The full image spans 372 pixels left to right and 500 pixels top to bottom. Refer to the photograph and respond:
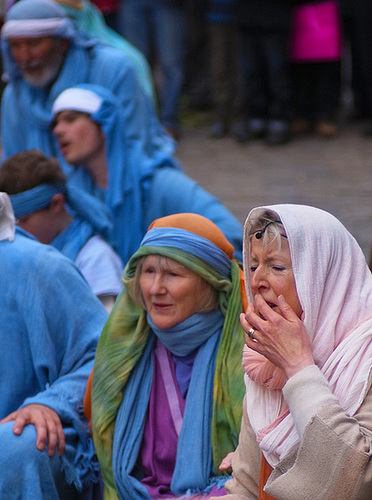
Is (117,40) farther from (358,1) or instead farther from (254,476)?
(254,476)

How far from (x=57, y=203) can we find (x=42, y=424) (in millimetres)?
1526

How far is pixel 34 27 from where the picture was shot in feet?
22.1

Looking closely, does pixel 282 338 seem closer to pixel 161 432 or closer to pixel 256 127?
pixel 161 432

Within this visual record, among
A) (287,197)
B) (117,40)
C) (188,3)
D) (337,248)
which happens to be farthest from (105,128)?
(188,3)

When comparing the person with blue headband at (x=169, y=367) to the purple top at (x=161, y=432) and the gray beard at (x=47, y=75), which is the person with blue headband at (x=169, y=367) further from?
the gray beard at (x=47, y=75)

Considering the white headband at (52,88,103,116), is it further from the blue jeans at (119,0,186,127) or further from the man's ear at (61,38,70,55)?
the blue jeans at (119,0,186,127)

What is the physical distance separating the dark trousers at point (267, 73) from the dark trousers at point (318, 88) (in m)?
0.18

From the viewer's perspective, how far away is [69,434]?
3.97 meters

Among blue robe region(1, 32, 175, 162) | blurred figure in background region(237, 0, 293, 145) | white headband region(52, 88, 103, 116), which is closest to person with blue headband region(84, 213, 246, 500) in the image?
white headband region(52, 88, 103, 116)

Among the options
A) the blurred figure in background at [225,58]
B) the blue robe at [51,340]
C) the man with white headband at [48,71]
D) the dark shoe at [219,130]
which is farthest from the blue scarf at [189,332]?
the dark shoe at [219,130]

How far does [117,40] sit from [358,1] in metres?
2.48

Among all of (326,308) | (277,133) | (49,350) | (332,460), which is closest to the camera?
(332,460)

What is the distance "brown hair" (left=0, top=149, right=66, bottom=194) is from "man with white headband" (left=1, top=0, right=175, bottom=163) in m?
1.50

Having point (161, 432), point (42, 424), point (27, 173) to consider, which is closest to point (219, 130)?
point (27, 173)
